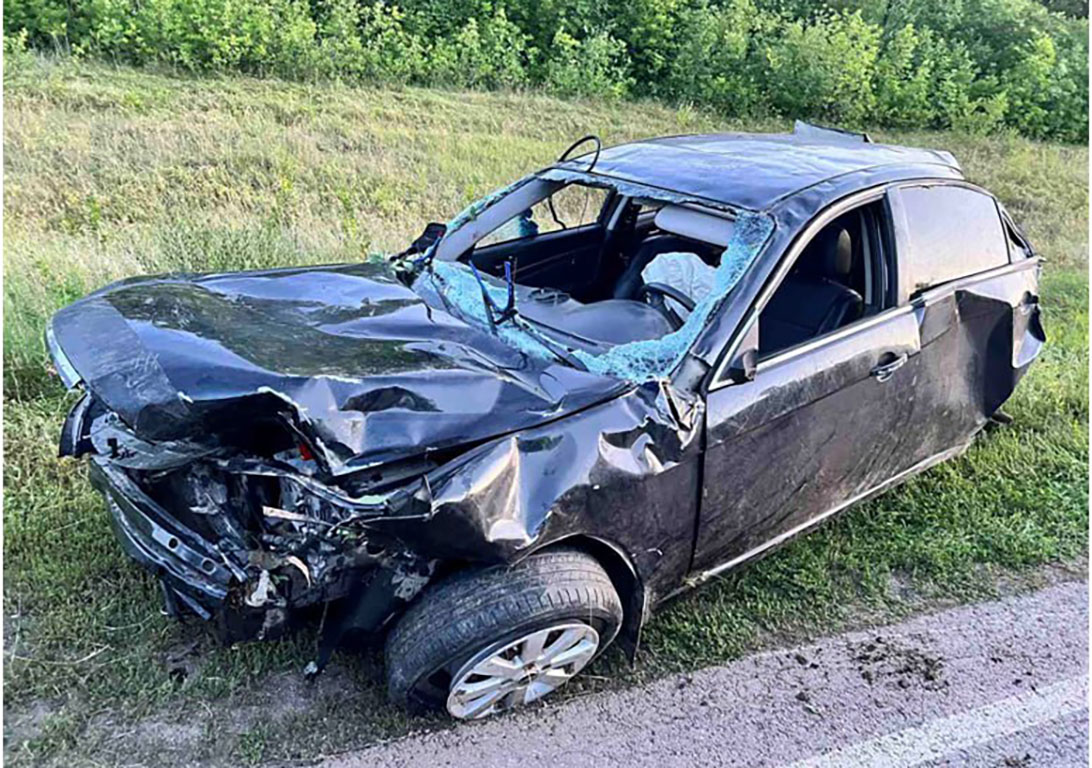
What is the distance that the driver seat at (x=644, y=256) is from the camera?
389 centimetres

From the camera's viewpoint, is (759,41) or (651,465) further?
(759,41)

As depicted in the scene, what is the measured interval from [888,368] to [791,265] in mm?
634

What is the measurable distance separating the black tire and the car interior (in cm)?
87

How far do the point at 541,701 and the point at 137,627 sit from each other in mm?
1494

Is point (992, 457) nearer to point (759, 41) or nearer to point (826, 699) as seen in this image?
point (826, 699)

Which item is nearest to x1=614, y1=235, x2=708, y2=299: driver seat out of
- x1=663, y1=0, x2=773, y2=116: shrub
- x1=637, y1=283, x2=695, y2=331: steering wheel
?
x1=637, y1=283, x2=695, y2=331: steering wheel

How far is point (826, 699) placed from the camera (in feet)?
10.00

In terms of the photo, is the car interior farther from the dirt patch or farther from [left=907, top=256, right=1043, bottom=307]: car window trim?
the dirt patch

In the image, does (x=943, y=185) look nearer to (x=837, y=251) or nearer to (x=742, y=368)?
(x=837, y=251)

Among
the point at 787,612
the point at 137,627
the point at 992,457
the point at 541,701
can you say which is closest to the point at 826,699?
the point at 787,612

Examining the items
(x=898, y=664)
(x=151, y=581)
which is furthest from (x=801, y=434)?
(x=151, y=581)

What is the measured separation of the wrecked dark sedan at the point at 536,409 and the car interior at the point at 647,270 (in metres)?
0.02

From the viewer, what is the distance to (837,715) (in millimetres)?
2979

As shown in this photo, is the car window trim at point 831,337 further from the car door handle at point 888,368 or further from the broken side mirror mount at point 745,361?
the car door handle at point 888,368
